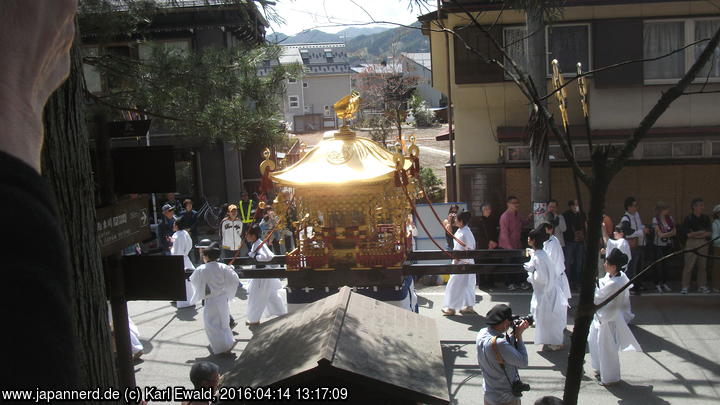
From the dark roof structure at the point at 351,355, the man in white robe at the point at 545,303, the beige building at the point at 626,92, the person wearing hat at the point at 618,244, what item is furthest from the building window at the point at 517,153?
the dark roof structure at the point at 351,355

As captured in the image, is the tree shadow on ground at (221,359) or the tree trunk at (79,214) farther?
the tree shadow on ground at (221,359)

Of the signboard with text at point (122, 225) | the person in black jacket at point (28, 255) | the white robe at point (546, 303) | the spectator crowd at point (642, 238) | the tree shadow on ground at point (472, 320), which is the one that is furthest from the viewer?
the spectator crowd at point (642, 238)

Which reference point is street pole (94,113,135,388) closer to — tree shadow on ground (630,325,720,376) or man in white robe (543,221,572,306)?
man in white robe (543,221,572,306)

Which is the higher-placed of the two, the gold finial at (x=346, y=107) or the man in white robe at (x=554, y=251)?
the gold finial at (x=346, y=107)

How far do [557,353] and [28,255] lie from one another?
8927 millimetres

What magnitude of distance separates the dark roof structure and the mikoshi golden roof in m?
4.81

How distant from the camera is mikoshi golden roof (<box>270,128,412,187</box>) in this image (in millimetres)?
8836

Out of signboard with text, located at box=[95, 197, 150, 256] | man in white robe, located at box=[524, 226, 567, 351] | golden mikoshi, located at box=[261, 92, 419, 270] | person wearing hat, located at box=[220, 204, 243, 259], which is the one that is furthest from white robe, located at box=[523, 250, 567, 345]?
person wearing hat, located at box=[220, 204, 243, 259]

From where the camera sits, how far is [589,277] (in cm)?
294

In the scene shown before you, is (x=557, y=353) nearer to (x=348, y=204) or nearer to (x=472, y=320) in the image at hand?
(x=472, y=320)

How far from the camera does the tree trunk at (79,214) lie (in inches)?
89.8

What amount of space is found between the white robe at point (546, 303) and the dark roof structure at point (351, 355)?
5266 millimetres

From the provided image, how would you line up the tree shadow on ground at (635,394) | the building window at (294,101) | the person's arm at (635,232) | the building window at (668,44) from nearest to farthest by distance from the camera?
the tree shadow on ground at (635,394) < the person's arm at (635,232) < the building window at (668,44) < the building window at (294,101)

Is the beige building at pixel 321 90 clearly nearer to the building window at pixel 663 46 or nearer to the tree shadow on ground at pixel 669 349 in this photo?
the building window at pixel 663 46
